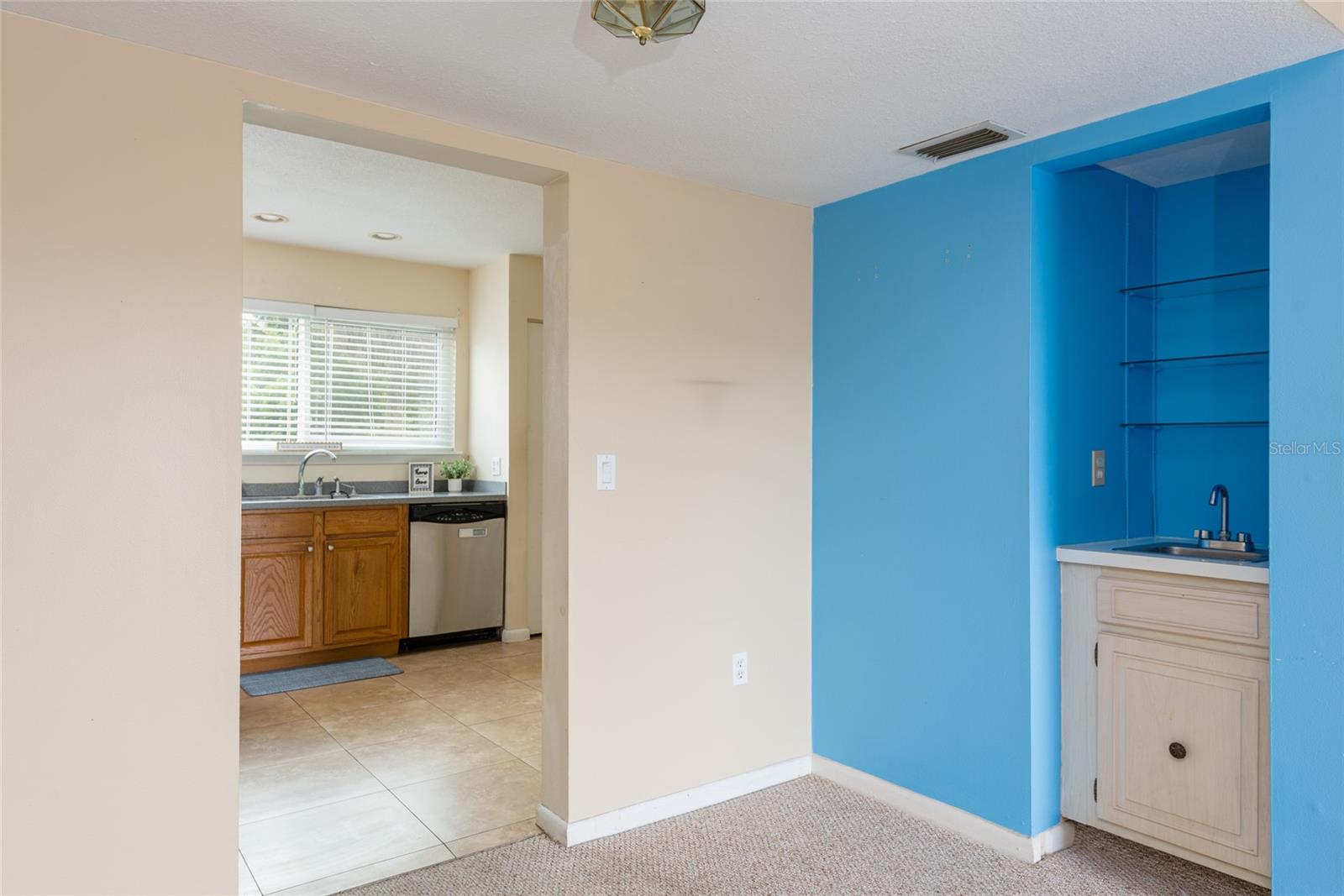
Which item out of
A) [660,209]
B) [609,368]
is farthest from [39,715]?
[660,209]

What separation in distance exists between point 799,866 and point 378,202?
3441 millimetres

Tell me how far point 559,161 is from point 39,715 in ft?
6.70

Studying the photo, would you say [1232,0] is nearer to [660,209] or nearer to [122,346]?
[660,209]

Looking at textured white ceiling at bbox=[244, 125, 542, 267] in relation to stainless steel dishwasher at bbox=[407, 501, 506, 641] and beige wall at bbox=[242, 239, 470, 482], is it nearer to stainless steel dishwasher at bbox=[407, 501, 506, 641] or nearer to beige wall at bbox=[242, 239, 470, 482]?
beige wall at bbox=[242, 239, 470, 482]

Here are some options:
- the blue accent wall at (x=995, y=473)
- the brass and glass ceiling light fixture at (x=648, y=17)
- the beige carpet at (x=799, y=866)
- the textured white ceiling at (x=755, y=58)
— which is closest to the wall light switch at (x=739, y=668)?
the blue accent wall at (x=995, y=473)

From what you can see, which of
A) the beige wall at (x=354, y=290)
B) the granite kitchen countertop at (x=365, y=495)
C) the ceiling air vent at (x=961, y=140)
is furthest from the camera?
the beige wall at (x=354, y=290)

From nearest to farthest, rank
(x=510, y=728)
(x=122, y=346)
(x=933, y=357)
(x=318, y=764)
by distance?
1. (x=122, y=346)
2. (x=933, y=357)
3. (x=318, y=764)
4. (x=510, y=728)

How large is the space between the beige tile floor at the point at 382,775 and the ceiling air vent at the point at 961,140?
2579mm

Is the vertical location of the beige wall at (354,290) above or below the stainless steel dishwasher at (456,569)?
above

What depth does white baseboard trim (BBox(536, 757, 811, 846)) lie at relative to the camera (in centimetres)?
280

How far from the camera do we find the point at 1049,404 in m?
2.80

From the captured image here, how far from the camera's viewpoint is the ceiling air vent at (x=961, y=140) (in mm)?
2616

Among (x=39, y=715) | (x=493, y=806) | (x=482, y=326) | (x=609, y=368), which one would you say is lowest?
(x=493, y=806)

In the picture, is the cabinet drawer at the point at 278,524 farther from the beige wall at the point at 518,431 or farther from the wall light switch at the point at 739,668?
the wall light switch at the point at 739,668
